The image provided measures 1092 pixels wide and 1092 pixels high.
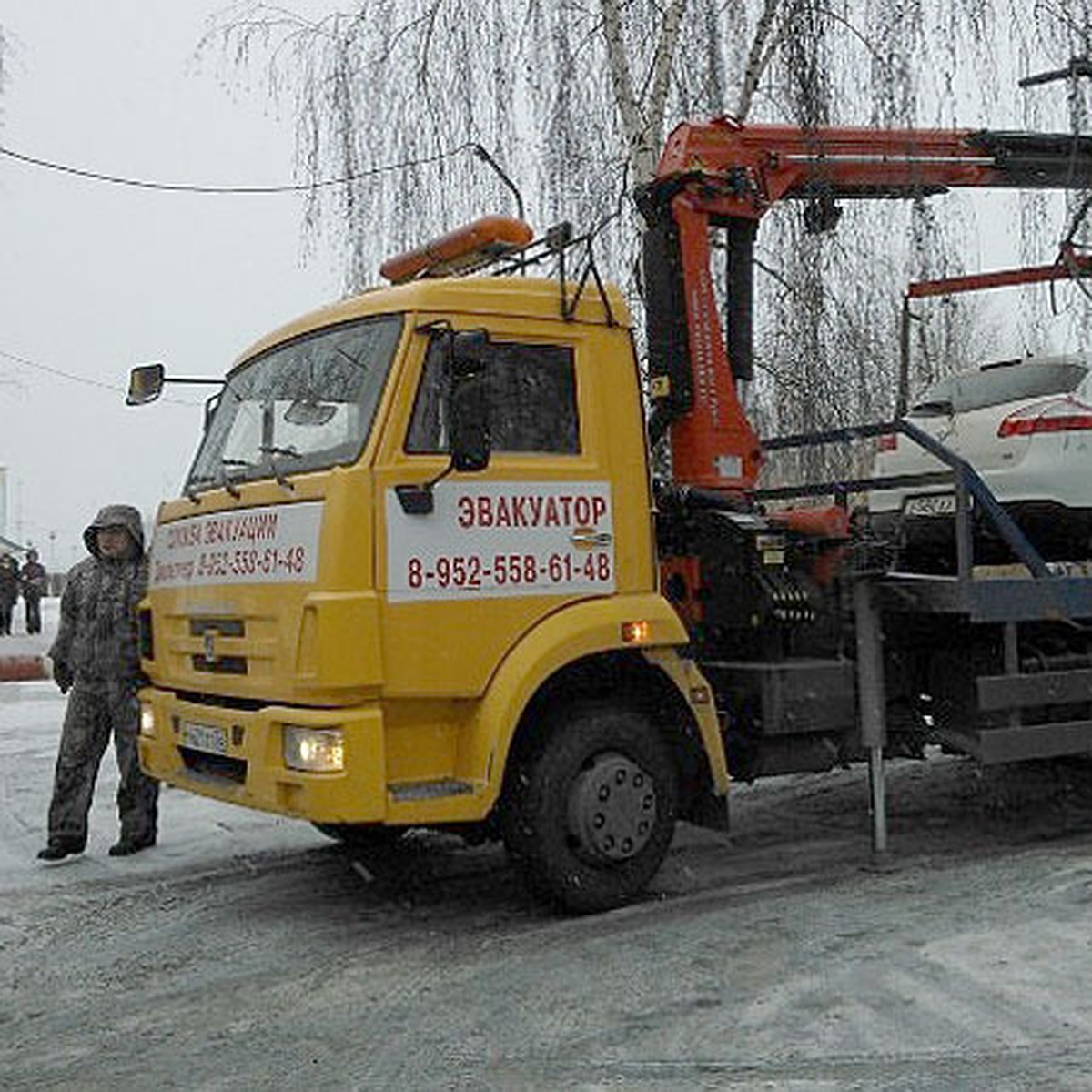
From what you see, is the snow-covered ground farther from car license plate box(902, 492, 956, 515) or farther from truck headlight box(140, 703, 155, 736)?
car license plate box(902, 492, 956, 515)

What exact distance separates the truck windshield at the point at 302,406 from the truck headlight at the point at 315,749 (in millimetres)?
1052

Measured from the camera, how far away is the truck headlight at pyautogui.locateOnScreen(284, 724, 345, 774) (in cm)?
556

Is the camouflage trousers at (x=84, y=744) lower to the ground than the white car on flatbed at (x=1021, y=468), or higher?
lower

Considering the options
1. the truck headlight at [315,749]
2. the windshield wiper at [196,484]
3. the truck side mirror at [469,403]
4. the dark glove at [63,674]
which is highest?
the truck side mirror at [469,403]

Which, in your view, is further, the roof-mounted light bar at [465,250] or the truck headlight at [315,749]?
the roof-mounted light bar at [465,250]

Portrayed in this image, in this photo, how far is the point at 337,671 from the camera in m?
5.54

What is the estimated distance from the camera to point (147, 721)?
6.89 meters

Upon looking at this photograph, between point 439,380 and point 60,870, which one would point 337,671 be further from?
point 60,870

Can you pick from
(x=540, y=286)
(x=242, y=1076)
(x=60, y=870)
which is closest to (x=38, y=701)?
(x=60, y=870)

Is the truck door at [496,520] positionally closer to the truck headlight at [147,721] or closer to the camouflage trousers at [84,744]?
the truck headlight at [147,721]

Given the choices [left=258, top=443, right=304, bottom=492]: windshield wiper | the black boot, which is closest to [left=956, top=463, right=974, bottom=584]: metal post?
[left=258, top=443, right=304, bottom=492]: windshield wiper

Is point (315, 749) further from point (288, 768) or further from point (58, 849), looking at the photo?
point (58, 849)

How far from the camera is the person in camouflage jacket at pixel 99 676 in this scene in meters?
Result: 7.68

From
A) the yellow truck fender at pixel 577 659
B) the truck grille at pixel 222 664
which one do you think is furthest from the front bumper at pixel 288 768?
the yellow truck fender at pixel 577 659
